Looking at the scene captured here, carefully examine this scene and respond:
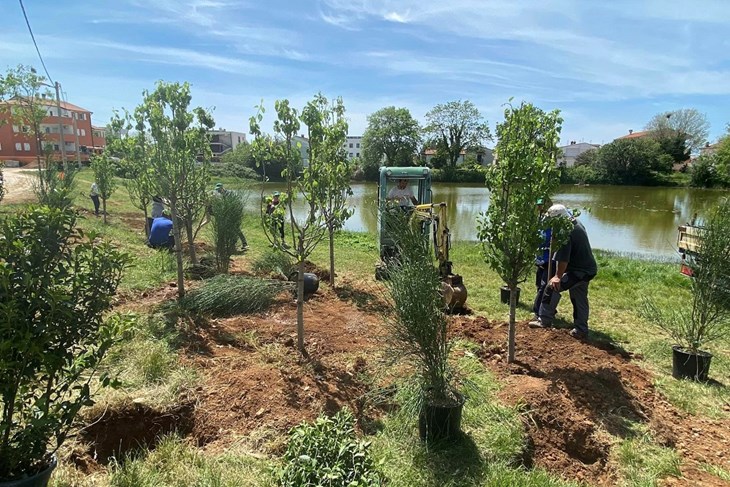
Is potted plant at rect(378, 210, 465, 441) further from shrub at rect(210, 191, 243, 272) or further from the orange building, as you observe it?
the orange building

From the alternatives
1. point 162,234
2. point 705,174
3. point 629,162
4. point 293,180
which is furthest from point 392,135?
point 293,180

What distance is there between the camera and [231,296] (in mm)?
6207

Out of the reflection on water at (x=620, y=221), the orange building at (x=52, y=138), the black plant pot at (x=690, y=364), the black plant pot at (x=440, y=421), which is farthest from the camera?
the orange building at (x=52, y=138)

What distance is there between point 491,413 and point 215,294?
158 inches

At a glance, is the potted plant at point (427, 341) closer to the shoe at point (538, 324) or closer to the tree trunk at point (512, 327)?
the tree trunk at point (512, 327)

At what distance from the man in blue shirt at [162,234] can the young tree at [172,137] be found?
2.90 m

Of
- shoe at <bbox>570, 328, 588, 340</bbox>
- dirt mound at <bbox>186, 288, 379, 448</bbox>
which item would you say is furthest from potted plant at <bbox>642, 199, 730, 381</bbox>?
dirt mound at <bbox>186, 288, 379, 448</bbox>

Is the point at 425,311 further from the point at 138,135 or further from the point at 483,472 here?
the point at 138,135

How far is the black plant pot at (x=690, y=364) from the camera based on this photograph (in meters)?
4.69

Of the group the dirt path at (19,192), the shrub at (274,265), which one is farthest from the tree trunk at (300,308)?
the dirt path at (19,192)

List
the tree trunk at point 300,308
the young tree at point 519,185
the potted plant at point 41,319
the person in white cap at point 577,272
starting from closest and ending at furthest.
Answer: the potted plant at point 41,319
the young tree at point 519,185
the tree trunk at point 300,308
the person in white cap at point 577,272

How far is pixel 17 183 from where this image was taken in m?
23.4

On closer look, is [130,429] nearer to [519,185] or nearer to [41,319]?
[41,319]

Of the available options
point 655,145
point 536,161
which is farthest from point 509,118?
point 655,145
